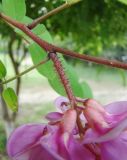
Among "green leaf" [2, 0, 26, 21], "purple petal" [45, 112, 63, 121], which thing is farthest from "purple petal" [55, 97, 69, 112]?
"green leaf" [2, 0, 26, 21]

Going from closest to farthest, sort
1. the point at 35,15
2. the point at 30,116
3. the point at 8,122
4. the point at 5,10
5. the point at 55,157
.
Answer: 1. the point at 55,157
2. the point at 5,10
3. the point at 35,15
4. the point at 8,122
5. the point at 30,116

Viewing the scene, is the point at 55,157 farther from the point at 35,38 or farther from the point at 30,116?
the point at 30,116

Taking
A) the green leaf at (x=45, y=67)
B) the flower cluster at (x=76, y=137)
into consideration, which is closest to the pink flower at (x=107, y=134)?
the flower cluster at (x=76, y=137)

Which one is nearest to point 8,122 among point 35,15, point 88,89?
point 35,15

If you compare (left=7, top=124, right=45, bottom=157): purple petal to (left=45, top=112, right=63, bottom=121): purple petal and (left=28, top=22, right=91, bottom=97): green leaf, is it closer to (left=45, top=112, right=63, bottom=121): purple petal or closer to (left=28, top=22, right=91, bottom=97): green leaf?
(left=45, top=112, right=63, bottom=121): purple petal

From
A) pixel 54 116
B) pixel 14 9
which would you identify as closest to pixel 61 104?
pixel 54 116

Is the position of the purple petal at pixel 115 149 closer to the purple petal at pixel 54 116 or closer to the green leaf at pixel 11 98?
the purple petal at pixel 54 116
